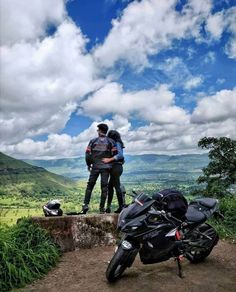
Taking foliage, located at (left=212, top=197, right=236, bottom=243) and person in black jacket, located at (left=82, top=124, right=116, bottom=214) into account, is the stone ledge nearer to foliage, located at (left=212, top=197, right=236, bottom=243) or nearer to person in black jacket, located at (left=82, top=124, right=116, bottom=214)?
person in black jacket, located at (left=82, top=124, right=116, bottom=214)

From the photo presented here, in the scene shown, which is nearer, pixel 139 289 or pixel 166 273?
pixel 139 289

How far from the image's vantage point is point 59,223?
10062 millimetres

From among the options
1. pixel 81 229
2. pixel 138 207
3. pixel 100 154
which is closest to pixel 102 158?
pixel 100 154

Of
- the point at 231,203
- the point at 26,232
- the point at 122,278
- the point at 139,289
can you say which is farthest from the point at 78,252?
the point at 231,203

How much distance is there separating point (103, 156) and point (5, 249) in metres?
4.31

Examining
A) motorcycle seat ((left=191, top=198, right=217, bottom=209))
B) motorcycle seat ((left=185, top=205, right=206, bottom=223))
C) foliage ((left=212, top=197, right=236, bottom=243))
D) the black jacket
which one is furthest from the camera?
foliage ((left=212, top=197, right=236, bottom=243))

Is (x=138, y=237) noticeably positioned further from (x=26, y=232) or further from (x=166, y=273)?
(x=26, y=232)

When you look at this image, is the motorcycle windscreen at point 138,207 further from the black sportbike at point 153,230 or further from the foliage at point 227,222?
the foliage at point 227,222

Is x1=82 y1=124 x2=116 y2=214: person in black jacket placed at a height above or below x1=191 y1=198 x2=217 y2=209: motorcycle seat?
above

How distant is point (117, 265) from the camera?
7.28 metres

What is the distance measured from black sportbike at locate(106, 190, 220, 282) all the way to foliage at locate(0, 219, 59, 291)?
5.83 feet

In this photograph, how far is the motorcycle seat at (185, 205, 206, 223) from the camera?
26.9ft

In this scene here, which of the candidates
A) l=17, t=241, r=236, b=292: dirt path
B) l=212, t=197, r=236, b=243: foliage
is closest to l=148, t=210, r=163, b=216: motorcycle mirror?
l=17, t=241, r=236, b=292: dirt path

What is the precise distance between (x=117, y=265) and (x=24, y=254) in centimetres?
222
